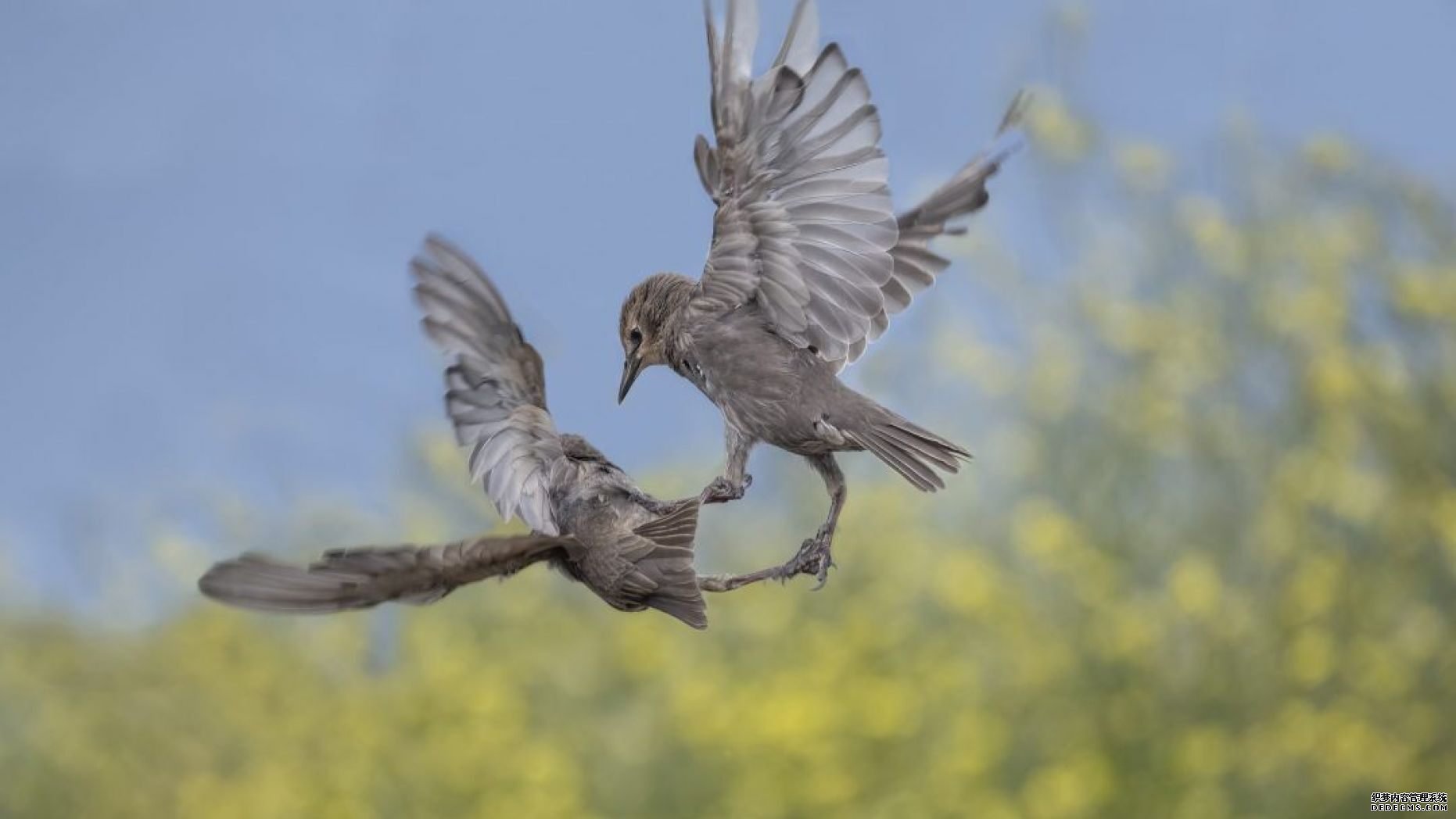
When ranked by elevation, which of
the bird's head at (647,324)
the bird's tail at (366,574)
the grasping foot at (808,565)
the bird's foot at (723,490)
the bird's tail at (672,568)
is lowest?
the bird's tail at (366,574)

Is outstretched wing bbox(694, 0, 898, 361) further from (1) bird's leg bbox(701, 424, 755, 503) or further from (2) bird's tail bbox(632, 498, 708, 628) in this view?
(2) bird's tail bbox(632, 498, 708, 628)

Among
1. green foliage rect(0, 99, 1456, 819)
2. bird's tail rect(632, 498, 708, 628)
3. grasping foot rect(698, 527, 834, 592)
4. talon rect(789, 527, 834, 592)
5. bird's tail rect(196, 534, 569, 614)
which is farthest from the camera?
green foliage rect(0, 99, 1456, 819)

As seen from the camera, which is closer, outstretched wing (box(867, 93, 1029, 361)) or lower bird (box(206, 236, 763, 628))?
lower bird (box(206, 236, 763, 628))

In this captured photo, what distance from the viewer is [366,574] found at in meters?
1.16

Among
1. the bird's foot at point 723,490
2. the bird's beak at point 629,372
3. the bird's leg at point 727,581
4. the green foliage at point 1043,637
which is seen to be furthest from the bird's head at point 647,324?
the green foliage at point 1043,637

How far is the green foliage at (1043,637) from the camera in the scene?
206 inches

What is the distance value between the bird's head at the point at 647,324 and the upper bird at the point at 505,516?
9 cm

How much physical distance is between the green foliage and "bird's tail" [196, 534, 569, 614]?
12.5 feet

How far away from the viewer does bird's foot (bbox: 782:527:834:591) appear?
1.52 m

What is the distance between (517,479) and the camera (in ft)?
4.87

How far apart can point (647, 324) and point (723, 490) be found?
19 cm

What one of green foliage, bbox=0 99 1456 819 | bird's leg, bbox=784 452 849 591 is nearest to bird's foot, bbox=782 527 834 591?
bird's leg, bbox=784 452 849 591

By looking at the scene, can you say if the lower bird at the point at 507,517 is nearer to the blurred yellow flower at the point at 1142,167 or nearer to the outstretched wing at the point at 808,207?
the outstretched wing at the point at 808,207

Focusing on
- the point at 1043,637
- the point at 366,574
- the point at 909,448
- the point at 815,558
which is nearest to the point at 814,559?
the point at 815,558
